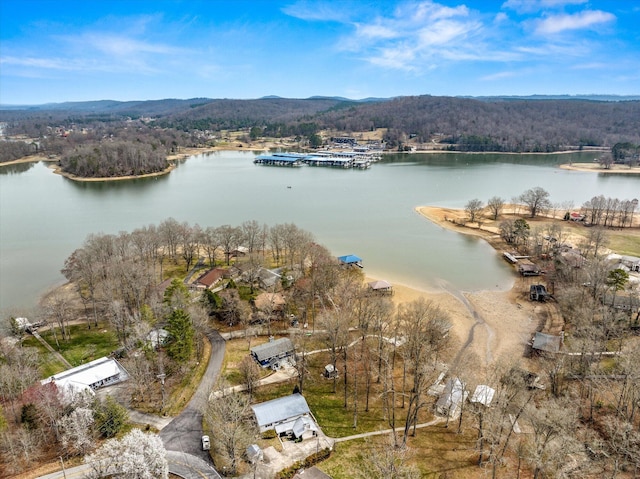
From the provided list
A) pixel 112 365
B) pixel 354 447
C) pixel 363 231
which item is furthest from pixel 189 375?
pixel 363 231

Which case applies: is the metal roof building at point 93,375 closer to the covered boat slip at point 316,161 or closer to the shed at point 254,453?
the shed at point 254,453

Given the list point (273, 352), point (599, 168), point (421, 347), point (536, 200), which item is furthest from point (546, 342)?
point (599, 168)

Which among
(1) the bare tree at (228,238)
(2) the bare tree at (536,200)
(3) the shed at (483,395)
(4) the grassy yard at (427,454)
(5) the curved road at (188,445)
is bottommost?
(4) the grassy yard at (427,454)

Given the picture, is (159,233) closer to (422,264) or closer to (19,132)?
Result: (422,264)

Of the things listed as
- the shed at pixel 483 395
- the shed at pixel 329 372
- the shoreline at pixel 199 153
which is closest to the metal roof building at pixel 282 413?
the shed at pixel 329 372

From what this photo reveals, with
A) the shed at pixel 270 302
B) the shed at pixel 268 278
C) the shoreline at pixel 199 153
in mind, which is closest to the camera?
the shed at pixel 270 302

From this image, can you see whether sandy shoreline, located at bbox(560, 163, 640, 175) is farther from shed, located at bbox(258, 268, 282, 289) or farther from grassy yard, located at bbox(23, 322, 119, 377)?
grassy yard, located at bbox(23, 322, 119, 377)

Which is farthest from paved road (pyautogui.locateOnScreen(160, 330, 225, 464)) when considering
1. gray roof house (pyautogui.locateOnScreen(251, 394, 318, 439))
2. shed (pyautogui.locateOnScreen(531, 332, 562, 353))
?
shed (pyautogui.locateOnScreen(531, 332, 562, 353))
